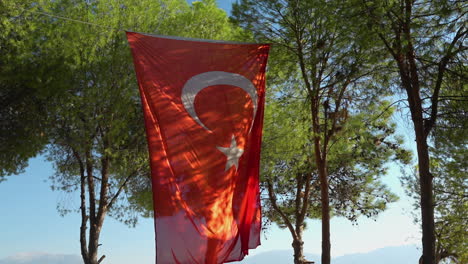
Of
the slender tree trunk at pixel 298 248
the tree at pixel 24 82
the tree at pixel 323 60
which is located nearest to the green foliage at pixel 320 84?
the tree at pixel 323 60

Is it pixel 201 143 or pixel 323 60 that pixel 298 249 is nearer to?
pixel 323 60

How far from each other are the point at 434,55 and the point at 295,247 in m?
11.7

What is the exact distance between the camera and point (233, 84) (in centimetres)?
695

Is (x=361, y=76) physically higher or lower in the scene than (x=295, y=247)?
higher

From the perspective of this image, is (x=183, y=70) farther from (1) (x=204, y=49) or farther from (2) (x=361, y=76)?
(2) (x=361, y=76)

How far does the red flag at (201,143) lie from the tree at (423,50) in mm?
3709

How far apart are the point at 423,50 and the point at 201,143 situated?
581 cm

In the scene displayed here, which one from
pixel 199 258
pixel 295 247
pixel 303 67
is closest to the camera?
pixel 199 258

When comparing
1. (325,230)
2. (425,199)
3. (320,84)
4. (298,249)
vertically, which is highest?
(320,84)

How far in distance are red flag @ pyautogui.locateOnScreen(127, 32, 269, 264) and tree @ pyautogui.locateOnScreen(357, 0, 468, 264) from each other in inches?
146

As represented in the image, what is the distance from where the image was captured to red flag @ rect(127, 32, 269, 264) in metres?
5.89

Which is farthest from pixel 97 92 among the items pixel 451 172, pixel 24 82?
pixel 451 172

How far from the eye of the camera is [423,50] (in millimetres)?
9383

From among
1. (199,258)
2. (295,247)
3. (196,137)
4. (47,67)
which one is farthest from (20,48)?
(295,247)
